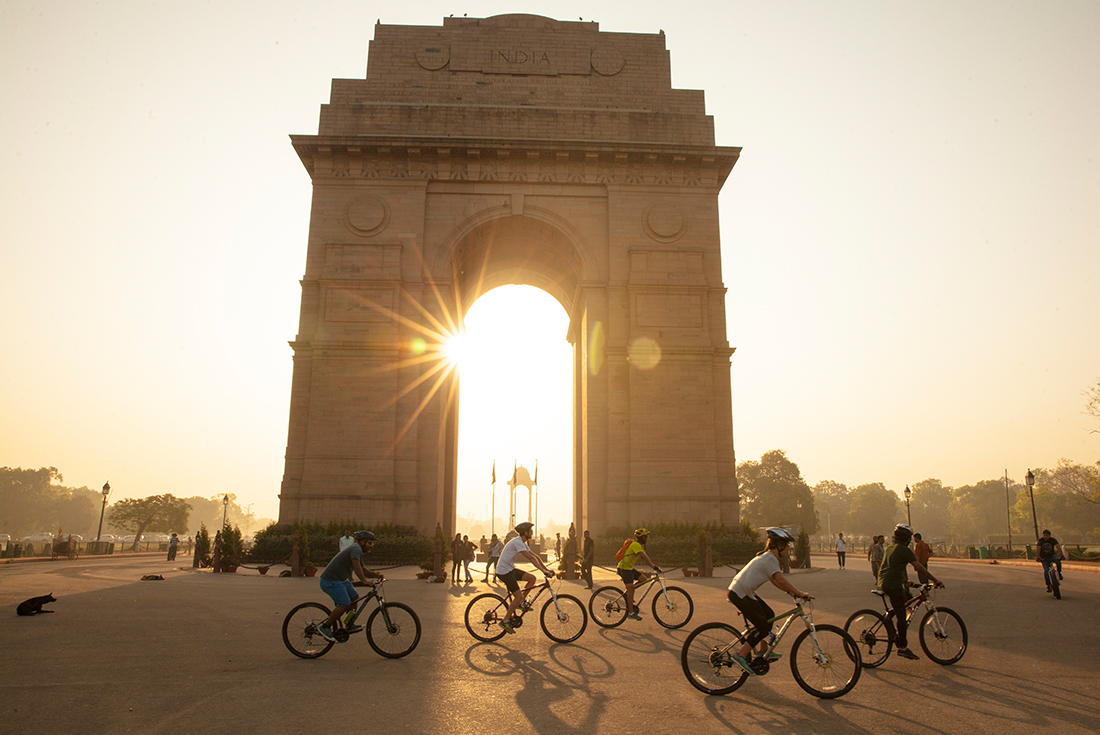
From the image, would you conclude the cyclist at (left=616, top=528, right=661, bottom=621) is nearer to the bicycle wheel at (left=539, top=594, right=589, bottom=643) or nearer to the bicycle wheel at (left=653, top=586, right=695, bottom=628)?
the bicycle wheel at (left=653, top=586, right=695, bottom=628)

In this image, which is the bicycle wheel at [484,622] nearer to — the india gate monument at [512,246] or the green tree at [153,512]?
the india gate monument at [512,246]

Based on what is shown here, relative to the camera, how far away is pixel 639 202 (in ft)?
101

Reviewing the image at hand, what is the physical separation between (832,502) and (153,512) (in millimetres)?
131496

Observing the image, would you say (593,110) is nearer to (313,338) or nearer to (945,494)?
(313,338)

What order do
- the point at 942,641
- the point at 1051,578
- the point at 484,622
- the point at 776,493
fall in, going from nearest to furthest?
the point at 942,641
the point at 484,622
the point at 1051,578
the point at 776,493

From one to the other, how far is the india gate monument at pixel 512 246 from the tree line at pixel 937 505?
25.4 m

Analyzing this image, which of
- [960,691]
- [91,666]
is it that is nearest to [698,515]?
[960,691]

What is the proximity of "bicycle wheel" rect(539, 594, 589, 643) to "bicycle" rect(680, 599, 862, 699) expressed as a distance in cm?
301

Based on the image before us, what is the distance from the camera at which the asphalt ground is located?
20.8 ft

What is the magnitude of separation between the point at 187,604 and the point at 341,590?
6957 mm

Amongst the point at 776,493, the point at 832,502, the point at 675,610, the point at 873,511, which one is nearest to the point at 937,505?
the point at 832,502

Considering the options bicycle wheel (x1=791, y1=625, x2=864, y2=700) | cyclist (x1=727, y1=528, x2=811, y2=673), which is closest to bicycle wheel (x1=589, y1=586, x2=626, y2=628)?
cyclist (x1=727, y1=528, x2=811, y2=673)

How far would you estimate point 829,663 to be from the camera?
7.23 m

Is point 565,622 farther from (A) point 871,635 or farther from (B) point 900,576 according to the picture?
(B) point 900,576
